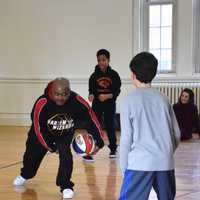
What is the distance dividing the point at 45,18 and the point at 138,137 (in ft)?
22.7

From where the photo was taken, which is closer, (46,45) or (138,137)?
(138,137)

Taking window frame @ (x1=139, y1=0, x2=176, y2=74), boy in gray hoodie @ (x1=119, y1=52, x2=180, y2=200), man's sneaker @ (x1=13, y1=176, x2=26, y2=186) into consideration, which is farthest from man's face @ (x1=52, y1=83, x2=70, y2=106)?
window frame @ (x1=139, y1=0, x2=176, y2=74)

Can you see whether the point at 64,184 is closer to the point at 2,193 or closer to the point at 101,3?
the point at 2,193

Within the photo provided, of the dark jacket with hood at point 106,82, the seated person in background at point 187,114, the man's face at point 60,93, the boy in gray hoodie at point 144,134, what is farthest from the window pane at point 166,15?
the boy in gray hoodie at point 144,134

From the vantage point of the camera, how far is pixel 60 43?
884 centimetres

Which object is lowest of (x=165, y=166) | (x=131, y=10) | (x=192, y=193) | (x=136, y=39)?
(x=192, y=193)

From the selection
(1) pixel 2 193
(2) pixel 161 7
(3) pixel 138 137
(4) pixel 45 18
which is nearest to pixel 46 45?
(4) pixel 45 18

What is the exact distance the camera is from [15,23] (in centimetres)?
898

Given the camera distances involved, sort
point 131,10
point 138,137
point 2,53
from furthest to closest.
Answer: point 2,53 < point 131,10 < point 138,137

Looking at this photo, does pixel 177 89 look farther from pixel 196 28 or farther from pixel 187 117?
pixel 196 28

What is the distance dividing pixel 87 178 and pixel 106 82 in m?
1.63

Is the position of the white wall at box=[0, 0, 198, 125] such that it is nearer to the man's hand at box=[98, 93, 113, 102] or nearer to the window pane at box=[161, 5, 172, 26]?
the window pane at box=[161, 5, 172, 26]

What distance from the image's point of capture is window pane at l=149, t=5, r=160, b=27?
8797 millimetres

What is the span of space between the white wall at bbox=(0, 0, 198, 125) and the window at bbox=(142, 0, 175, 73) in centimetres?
26
